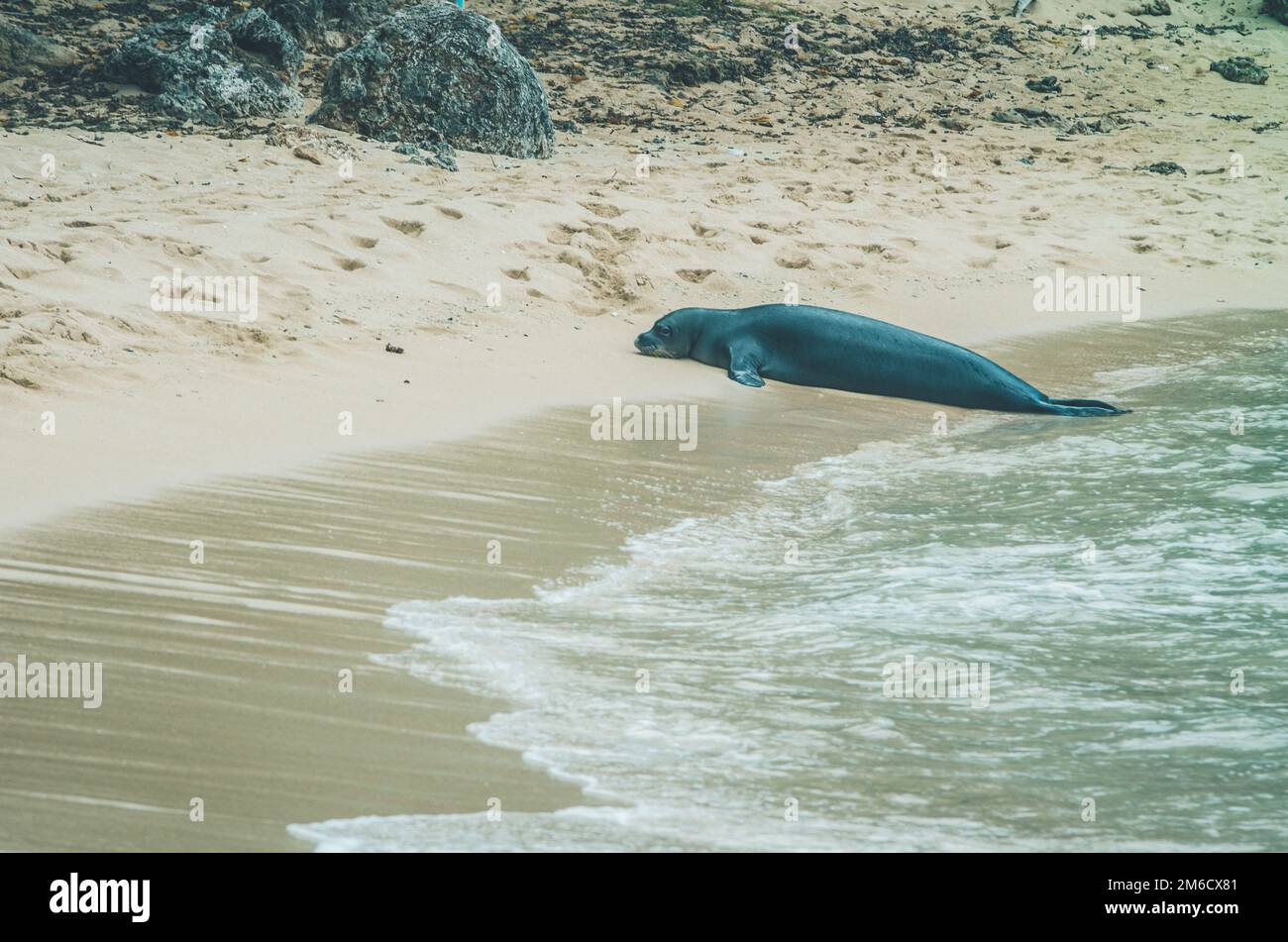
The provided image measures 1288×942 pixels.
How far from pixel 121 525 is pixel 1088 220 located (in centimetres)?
824

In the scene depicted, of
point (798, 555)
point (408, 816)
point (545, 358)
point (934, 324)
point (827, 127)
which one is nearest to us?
point (408, 816)

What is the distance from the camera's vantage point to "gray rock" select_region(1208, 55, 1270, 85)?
15.0 metres

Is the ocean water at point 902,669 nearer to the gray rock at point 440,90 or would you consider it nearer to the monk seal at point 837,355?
the monk seal at point 837,355

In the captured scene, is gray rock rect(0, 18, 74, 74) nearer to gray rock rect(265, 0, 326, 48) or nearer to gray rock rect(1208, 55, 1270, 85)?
gray rock rect(265, 0, 326, 48)

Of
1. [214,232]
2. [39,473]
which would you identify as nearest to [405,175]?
[214,232]

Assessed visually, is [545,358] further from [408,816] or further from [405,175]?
[408,816]

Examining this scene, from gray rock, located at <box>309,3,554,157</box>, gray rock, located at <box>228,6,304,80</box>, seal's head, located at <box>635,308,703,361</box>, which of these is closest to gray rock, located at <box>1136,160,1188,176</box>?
gray rock, located at <box>309,3,554,157</box>

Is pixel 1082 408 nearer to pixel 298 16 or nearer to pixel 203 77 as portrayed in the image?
pixel 203 77

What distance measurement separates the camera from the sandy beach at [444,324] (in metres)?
2.85

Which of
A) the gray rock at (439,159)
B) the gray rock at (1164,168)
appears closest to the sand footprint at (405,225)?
the gray rock at (439,159)

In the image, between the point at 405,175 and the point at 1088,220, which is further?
the point at 1088,220

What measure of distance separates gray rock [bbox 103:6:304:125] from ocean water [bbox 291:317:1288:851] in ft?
23.1

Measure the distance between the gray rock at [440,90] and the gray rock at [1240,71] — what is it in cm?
830

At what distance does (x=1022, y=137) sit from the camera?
12.9 m
